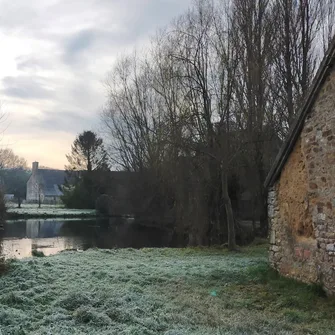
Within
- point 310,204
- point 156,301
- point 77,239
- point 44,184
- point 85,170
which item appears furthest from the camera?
point 44,184

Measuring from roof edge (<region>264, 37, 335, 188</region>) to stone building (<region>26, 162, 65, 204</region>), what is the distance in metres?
55.3

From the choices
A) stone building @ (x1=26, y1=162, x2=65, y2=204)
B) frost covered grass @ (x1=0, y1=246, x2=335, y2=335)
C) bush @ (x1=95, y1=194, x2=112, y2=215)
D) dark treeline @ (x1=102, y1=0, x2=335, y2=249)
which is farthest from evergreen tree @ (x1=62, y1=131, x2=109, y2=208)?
frost covered grass @ (x1=0, y1=246, x2=335, y2=335)

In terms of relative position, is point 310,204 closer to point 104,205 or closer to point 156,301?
point 156,301

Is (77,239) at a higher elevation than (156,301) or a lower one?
lower

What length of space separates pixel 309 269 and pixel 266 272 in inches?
50.3

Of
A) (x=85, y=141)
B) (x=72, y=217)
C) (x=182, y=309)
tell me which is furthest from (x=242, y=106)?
(x=85, y=141)

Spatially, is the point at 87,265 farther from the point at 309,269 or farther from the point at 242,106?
the point at 242,106

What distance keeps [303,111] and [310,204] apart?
1674 millimetres

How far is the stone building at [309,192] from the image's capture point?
660cm

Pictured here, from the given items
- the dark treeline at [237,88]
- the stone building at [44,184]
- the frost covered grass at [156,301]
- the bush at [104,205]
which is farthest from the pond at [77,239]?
the stone building at [44,184]

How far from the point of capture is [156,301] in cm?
586

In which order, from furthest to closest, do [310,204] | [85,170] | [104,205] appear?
[85,170]
[104,205]
[310,204]

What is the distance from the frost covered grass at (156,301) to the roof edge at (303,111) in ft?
6.99

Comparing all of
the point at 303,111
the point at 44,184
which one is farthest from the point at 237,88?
the point at 44,184
